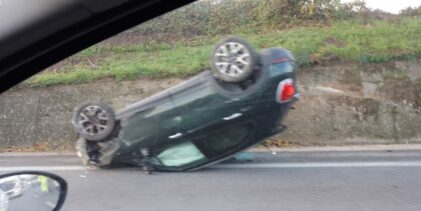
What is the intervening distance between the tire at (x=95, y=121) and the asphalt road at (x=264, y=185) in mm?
476

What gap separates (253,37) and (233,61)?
225 inches

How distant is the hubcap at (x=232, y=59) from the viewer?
794 cm

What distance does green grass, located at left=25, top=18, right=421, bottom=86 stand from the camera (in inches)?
487

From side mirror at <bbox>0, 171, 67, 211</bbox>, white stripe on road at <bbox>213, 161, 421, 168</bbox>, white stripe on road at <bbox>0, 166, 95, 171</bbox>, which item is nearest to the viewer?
side mirror at <bbox>0, 171, 67, 211</bbox>

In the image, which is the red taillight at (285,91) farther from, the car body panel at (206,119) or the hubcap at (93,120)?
the hubcap at (93,120)

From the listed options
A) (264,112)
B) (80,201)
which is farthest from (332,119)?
(80,201)

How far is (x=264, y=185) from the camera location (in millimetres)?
7219

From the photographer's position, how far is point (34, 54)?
2301mm

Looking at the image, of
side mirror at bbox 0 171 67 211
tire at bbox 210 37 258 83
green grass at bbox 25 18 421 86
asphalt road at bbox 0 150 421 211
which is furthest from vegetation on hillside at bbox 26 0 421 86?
side mirror at bbox 0 171 67 211

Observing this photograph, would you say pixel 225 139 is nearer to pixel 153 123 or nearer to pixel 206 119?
pixel 206 119

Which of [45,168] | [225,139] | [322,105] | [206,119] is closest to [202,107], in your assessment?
[206,119]

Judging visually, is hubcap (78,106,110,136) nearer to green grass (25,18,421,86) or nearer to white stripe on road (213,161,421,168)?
white stripe on road (213,161,421,168)

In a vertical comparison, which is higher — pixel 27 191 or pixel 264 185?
pixel 27 191

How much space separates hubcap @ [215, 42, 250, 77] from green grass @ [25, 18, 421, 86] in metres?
3.76
